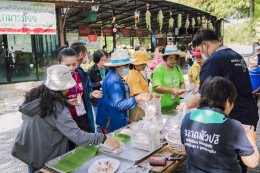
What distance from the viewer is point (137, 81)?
318 centimetres

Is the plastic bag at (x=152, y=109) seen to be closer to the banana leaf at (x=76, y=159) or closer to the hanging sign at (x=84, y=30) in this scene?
the banana leaf at (x=76, y=159)

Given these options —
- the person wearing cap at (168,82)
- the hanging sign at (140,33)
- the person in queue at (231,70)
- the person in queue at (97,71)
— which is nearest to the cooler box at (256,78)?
the person wearing cap at (168,82)

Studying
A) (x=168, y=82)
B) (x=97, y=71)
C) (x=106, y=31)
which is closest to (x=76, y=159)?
(x=168, y=82)

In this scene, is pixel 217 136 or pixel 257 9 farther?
pixel 257 9

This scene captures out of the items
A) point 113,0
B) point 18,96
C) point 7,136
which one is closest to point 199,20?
point 113,0

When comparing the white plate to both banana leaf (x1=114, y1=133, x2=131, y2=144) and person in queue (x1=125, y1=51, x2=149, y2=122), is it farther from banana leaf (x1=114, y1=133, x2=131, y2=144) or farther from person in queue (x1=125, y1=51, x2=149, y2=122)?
person in queue (x1=125, y1=51, x2=149, y2=122)

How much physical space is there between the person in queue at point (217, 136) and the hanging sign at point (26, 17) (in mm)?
7287

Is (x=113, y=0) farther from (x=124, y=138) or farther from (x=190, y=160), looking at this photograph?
(x=190, y=160)

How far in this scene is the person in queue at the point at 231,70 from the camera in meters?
2.18

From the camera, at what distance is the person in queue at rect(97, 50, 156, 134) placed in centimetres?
270

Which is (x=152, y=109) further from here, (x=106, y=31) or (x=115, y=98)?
(x=106, y=31)

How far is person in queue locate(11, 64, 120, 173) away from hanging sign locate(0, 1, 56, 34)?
6377mm

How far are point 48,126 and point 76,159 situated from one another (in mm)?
327

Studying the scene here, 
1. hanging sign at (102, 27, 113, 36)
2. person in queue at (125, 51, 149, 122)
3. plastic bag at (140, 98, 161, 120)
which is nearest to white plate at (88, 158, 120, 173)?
plastic bag at (140, 98, 161, 120)
